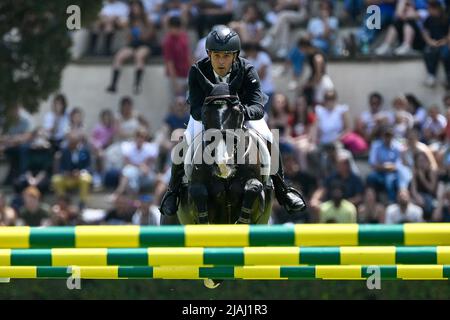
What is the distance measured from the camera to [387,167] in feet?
55.6

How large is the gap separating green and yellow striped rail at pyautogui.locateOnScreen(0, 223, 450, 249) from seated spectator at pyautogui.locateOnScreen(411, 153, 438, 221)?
25.8 ft

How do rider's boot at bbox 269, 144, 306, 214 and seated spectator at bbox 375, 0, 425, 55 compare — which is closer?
rider's boot at bbox 269, 144, 306, 214

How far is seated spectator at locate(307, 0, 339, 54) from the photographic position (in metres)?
18.8

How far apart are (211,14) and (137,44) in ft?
3.76

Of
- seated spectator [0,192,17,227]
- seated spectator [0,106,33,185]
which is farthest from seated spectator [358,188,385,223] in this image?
seated spectator [0,106,33,185]

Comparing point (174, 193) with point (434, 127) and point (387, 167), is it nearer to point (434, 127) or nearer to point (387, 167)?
point (387, 167)

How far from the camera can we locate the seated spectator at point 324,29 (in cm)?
1880

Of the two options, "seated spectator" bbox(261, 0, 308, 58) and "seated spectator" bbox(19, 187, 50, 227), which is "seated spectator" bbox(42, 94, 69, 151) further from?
"seated spectator" bbox(261, 0, 308, 58)

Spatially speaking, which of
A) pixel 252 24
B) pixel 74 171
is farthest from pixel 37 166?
pixel 252 24

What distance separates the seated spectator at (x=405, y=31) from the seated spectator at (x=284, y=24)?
49.2 inches

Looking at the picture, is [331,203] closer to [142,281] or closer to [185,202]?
[142,281]

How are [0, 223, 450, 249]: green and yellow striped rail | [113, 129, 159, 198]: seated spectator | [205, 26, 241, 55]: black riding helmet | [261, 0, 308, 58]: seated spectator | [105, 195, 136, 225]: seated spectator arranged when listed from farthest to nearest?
[261, 0, 308, 58]: seated spectator < [113, 129, 159, 198]: seated spectator < [105, 195, 136, 225]: seated spectator < [205, 26, 241, 55]: black riding helmet < [0, 223, 450, 249]: green and yellow striped rail
